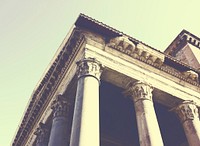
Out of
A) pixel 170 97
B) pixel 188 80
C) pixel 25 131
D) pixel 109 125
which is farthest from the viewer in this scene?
pixel 25 131

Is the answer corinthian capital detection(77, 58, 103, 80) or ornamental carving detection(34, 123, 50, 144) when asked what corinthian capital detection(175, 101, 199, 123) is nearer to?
corinthian capital detection(77, 58, 103, 80)

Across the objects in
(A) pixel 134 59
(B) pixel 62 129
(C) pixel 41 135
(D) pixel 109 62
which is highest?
(A) pixel 134 59

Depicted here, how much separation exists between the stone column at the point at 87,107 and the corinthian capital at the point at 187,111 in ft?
12.4

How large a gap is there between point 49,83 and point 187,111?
20.2 ft

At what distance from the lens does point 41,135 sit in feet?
38.8

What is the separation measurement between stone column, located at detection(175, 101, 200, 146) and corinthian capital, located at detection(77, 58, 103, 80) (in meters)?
3.81

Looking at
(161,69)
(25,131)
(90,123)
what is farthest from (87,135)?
(25,131)

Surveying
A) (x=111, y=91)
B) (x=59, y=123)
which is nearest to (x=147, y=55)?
(x=111, y=91)

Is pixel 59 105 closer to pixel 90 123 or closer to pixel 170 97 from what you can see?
pixel 90 123

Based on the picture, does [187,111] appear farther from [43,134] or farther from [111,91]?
[43,134]

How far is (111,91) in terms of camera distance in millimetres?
11484

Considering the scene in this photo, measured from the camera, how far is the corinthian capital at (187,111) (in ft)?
32.7

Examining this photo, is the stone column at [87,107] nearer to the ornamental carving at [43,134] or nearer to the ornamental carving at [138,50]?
the ornamental carving at [138,50]

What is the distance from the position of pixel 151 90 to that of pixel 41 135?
5.53 meters
